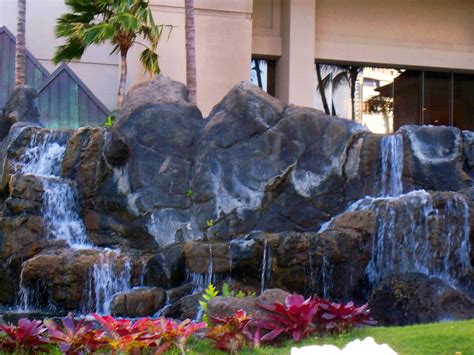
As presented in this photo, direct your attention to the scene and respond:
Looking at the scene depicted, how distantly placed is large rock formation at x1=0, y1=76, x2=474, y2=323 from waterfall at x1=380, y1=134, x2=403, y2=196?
3 centimetres

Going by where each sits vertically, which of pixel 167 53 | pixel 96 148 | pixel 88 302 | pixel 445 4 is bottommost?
pixel 88 302

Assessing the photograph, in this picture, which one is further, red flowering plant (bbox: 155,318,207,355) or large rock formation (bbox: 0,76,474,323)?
large rock formation (bbox: 0,76,474,323)

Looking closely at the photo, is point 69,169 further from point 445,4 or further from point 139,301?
point 445,4

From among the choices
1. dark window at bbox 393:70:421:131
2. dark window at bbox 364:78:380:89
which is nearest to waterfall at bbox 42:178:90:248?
dark window at bbox 364:78:380:89

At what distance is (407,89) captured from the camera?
82.9 feet

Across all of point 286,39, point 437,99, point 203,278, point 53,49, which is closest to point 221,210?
point 203,278

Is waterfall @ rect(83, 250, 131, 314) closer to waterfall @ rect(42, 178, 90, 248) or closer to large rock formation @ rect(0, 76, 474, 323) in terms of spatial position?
large rock formation @ rect(0, 76, 474, 323)

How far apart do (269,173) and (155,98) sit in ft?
9.60

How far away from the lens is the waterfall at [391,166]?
50.2 ft

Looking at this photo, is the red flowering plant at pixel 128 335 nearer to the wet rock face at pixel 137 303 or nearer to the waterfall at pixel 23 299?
the wet rock face at pixel 137 303

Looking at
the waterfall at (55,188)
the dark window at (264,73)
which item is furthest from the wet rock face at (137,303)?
the dark window at (264,73)

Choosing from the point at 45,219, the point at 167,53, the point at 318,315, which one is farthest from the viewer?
the point at 167,53

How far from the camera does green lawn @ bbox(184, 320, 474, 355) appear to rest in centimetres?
684

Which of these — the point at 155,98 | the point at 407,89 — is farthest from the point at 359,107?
the point at 155,98
